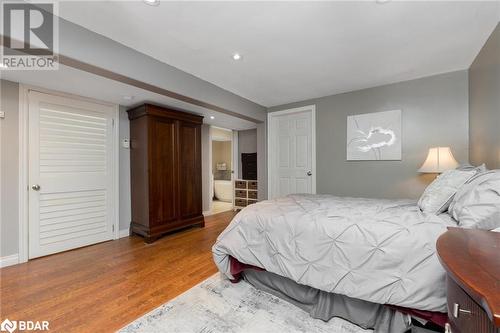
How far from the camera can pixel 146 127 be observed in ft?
10.6

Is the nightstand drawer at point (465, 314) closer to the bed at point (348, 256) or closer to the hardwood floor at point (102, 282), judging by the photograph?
the bed at point (348, 256)

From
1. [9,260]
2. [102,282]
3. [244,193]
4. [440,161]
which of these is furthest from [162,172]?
[440,161]

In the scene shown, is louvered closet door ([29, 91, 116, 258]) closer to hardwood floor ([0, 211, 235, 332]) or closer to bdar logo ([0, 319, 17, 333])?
hardwood floor ([0, 211, 235, 332])

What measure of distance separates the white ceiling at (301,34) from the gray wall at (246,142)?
2503mm

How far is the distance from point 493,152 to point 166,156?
384 centimetres

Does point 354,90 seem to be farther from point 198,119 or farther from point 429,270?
point 429,270

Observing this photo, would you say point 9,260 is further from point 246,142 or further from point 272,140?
point 246,142

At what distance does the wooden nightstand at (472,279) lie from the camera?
0.55m

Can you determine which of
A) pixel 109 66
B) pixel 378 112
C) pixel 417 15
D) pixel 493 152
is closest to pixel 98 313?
pixel 109 66

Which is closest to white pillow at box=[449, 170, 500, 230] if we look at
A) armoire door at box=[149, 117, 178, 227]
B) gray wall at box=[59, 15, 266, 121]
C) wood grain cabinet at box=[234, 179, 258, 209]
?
gray wall at box=[59, 15, 266, 121]

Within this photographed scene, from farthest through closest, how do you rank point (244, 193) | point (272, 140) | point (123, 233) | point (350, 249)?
1. point (244, 193)
2. point (272, 140)
3. point (123, 233)
4. point (350, 249)

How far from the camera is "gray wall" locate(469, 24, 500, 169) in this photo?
1986 mm

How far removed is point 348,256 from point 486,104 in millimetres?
2210

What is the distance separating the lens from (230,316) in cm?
168
